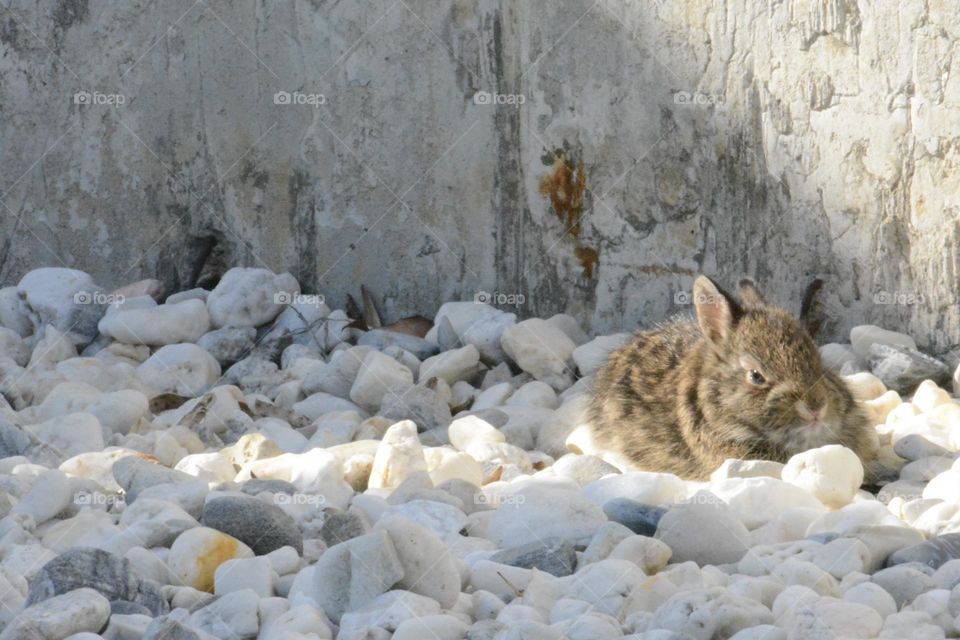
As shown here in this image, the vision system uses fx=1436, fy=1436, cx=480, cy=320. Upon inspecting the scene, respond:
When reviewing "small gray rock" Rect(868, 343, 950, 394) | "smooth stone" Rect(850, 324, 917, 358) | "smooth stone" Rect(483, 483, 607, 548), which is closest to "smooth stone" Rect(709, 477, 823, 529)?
"smooth stone" Rect(483, 483, 607, 548)

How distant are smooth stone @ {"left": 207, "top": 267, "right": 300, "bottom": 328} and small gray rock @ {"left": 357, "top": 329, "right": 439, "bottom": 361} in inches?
15.4

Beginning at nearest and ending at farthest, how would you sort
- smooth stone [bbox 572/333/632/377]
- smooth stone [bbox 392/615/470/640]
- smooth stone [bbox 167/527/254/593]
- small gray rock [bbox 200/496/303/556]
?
smooth stone [bbox 392/615/470/640] → smooth stone [bbox 167/527/254/593] → small gray rock [bbox 200/496/303/556] → smooth stone [bbox 572/333/632/377]

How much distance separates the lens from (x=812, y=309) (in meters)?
4.76

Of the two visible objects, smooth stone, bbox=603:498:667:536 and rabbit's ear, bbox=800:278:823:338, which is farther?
rabbit's ear, bbox=800:278:823:338

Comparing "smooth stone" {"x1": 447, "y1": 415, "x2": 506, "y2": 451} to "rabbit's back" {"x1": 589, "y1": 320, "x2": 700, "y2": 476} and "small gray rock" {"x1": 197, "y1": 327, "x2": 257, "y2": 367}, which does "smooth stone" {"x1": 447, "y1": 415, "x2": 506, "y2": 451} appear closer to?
"rabbit's back" {"x1": 589, "y1": 320, "x2": 700, "y2": 476}

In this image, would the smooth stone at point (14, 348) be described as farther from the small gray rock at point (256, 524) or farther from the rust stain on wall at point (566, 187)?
the small gray rock at point (256, 524)

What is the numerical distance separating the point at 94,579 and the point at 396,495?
92 cm

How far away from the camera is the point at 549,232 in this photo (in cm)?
520

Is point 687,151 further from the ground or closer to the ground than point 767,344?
further from the ground

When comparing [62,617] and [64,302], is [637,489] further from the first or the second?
[64,302]

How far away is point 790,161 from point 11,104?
130 inches

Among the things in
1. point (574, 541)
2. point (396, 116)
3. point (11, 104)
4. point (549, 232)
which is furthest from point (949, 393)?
point (11, 104)

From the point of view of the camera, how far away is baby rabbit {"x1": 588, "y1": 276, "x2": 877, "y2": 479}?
13.3ft

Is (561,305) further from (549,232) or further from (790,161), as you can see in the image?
(790,161)
